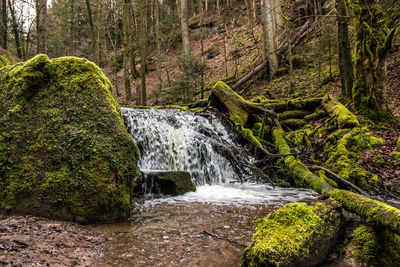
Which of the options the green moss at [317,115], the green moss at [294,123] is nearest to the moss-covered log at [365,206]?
the green moss at [294,123]

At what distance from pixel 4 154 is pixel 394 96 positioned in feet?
36.8

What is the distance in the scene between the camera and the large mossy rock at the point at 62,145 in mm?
3449

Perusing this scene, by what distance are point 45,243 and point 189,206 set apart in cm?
249

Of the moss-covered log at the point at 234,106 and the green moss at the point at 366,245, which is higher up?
the moss-covered log at the point at 234,106

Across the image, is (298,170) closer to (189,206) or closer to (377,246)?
(189,206)

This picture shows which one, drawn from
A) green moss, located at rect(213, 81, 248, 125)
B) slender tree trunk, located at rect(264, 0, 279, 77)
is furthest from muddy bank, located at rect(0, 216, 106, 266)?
slender tree trunk, located at rect(264, 0, 279, 77)

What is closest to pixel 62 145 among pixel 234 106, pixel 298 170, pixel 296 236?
pixel 296 236

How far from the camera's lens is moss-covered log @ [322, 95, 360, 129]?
7051mm

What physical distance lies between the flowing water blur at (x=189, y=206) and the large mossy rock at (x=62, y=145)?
0.53m

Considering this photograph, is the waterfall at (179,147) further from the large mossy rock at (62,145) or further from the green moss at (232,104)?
the large mossy rock at (62,145)

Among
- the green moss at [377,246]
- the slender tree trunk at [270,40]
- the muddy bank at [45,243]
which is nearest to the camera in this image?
the muddy bank at [45,243]

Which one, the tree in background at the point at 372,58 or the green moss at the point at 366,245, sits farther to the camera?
the tree in background at the point at 372,58

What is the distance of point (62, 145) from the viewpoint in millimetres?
3771

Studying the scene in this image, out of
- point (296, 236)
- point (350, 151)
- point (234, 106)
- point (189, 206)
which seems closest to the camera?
point (296, 236)
